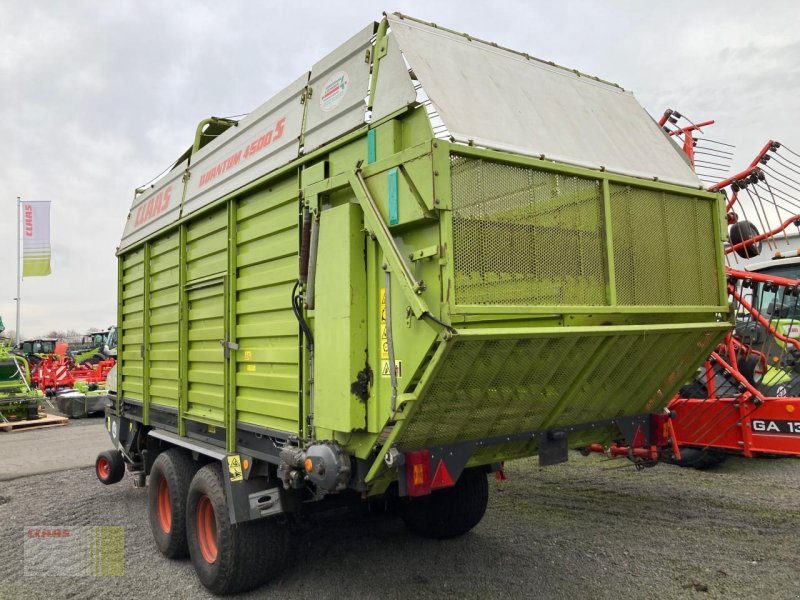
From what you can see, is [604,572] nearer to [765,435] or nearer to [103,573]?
[765,435]

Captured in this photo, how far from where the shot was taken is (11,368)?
13125mm

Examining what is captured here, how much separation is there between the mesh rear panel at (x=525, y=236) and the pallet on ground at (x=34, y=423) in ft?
42.3

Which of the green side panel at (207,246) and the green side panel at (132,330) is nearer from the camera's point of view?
the green side panel at (207,246)

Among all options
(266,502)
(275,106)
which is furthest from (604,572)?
(275,106)

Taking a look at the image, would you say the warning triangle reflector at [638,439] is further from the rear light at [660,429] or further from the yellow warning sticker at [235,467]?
the yellow warning sticker at [235,467]

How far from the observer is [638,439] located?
4.08m

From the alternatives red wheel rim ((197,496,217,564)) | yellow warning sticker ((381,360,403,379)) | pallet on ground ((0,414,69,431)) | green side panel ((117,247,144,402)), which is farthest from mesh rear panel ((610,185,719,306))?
pallet on ground ((0,414,69,431))

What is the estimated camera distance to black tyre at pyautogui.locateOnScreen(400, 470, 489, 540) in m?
4.85

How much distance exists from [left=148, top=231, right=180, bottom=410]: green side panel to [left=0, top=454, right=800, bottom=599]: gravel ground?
4.20ft

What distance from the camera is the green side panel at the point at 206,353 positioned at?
437cm

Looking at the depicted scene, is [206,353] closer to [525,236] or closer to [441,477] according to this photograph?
[441,477]

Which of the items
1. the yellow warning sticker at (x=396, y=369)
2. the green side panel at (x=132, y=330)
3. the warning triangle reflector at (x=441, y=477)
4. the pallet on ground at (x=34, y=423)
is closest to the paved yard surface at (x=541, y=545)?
the warning triangle reflector at (x=441, y=477)

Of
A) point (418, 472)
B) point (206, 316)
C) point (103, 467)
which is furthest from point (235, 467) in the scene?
point (103, 467)

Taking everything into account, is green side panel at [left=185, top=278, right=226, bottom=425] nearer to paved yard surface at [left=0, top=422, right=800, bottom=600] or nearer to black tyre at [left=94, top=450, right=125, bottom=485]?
paved yard surface at [left=0, top=422, right=800, bottom=600]
